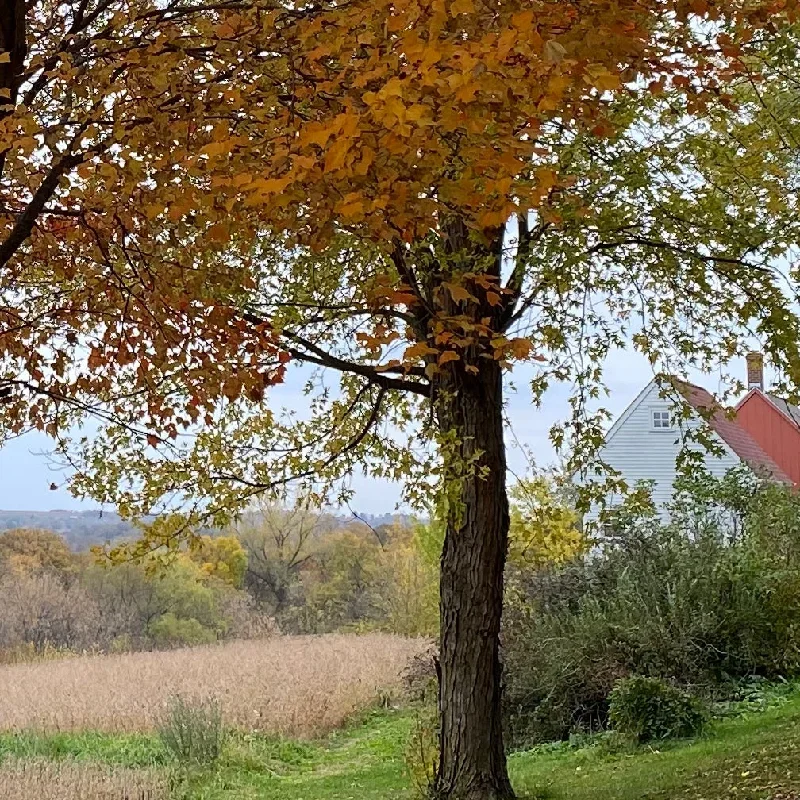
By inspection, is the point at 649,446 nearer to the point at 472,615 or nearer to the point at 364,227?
the point at 472,615

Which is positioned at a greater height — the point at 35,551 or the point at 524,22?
the point at 524,22

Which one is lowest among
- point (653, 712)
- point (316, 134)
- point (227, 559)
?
point (653, 712)

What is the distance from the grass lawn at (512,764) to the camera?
6.18 m

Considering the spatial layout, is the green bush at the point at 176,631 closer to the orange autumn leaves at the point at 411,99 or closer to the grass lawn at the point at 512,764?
the grass lawn at the point at 512,764

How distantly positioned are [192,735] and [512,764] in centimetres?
351

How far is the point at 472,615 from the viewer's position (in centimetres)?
662

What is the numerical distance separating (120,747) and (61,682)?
3.53 meters

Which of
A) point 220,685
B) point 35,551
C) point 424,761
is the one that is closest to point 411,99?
point 424,761

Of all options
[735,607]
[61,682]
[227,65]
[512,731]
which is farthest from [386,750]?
[227,65]

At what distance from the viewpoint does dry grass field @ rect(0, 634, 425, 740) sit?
38.2ft

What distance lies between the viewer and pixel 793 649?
415 inches

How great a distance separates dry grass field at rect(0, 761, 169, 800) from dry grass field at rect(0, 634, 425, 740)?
231 centimetres

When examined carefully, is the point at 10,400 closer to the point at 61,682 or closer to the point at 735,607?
the point at 735,607

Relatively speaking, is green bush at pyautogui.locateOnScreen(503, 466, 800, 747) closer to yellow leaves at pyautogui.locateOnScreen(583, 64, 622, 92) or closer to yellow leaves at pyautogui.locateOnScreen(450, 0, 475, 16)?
yellow leaves at pyautogui.locateOnScreen(583, 64, 622, 92)
